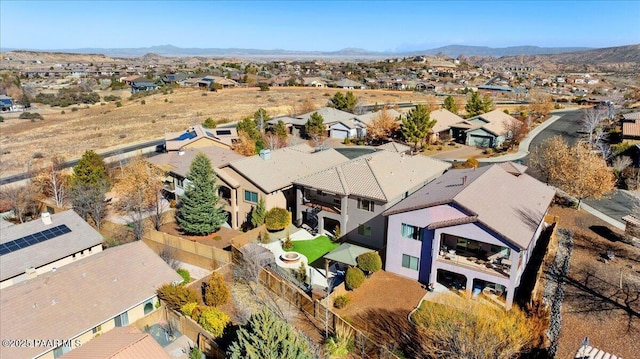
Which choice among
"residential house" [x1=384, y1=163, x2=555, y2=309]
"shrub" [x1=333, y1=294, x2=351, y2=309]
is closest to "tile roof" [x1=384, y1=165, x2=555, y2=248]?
"residential house" [x1=384, y1=163, x2=555, y2=309]

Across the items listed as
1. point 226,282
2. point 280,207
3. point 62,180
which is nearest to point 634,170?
point 280,207

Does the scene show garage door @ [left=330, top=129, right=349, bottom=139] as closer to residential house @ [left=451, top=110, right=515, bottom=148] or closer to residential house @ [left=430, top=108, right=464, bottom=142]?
residential house @ [left=430, top=108, right=464, bottom=142]

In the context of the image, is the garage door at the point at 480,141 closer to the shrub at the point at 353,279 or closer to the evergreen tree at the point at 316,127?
the evergreen tree at the point at 316,127

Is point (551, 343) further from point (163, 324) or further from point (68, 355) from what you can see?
point (68, 355)

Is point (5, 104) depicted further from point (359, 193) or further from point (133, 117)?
point (359, 193)

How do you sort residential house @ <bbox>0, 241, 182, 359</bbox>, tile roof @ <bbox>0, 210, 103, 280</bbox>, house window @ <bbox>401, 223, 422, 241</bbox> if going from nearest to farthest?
residential house @ <bbox>0, 241, 182, 359</bbox>, house window @ <bbox>401, 223, 422, 241</bbox>, tile roof @ <bbox>0, 210, 103, 280</bbox>

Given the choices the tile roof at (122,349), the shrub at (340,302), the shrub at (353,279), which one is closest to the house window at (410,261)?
the shrub at (353,279)
